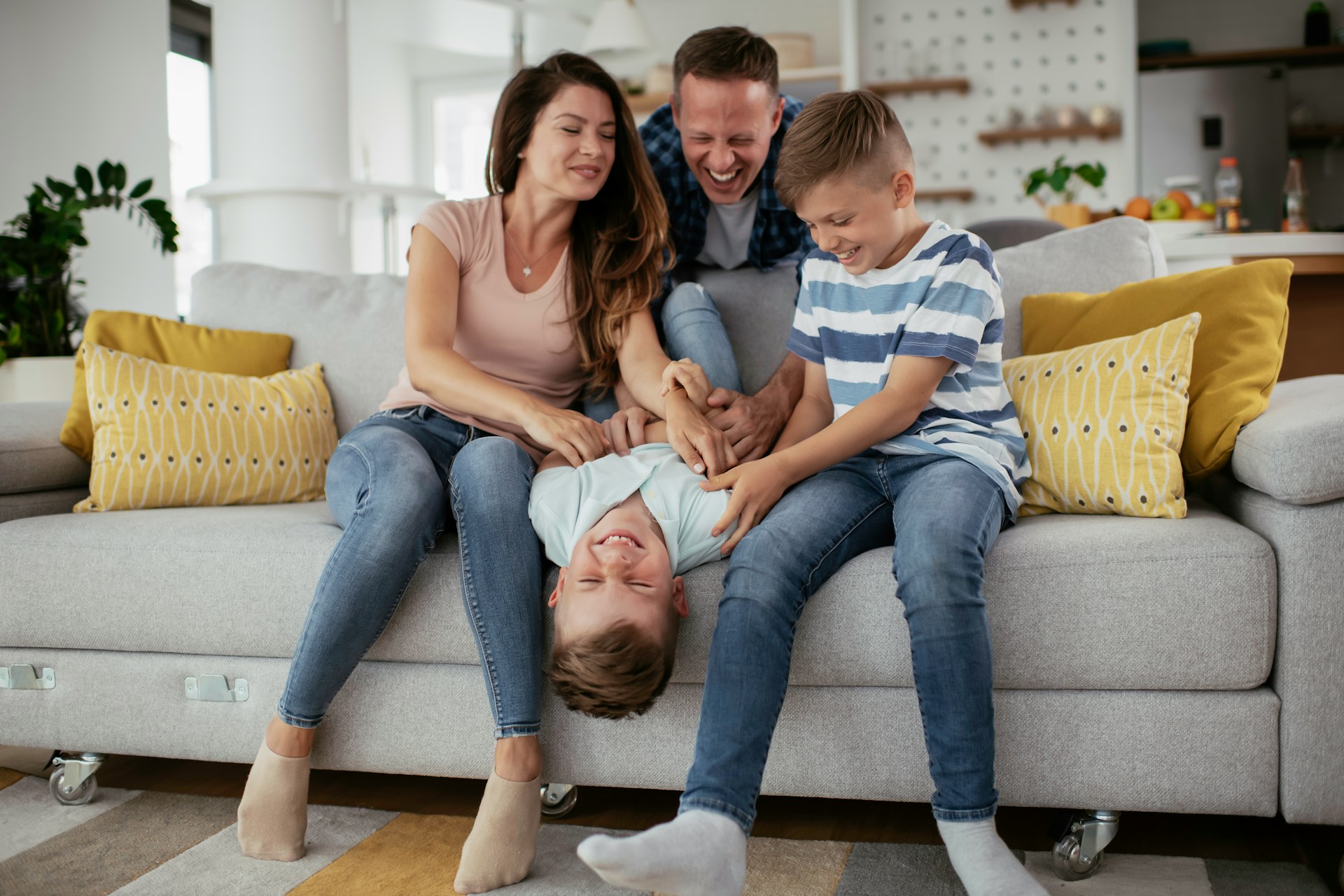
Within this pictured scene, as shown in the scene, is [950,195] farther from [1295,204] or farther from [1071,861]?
[1071,861]

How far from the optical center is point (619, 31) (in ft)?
16.2

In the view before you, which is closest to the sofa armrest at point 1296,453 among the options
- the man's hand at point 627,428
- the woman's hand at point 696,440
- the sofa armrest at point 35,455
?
the woman's hand at point 696,440

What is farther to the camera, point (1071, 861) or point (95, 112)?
point (95, 112)

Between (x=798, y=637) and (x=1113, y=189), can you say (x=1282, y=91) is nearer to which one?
(x=1113, y=189)

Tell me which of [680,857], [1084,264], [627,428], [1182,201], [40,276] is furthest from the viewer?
[1182,201]

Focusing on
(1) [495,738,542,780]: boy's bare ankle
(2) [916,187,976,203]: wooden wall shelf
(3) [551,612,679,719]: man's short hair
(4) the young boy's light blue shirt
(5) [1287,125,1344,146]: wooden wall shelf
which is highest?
(5) [1287,125,1344,146]: wooden wall shelf

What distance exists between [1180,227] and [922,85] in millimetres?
2019

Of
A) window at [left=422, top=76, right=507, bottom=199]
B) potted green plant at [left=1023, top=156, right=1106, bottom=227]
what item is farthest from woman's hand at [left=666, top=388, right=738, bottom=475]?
window at [left=422, top=76, right=507, bottom=199]

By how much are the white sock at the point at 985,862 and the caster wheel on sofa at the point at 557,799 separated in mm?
586

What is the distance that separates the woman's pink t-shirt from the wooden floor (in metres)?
0.66

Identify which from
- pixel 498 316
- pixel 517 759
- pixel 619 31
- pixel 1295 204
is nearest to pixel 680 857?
pixel 517 759

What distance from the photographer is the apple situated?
13.2 feet

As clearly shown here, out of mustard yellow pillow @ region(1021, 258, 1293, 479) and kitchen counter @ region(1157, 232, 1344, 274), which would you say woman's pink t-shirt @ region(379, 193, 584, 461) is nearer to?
mustard yellow pillow @ region(1021, 258, 1293, 479)

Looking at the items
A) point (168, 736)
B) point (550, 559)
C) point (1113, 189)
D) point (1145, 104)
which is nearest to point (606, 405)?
point (550, 559)
